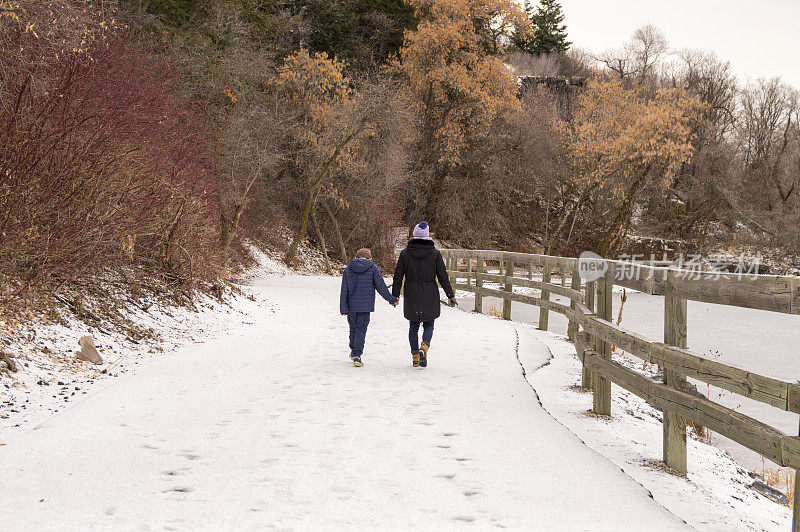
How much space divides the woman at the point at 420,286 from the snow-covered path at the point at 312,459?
0.49 metres

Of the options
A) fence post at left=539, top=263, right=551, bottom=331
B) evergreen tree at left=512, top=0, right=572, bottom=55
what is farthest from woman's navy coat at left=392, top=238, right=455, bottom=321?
evergreen tree at left=512, top=0, right=572, bottom=55

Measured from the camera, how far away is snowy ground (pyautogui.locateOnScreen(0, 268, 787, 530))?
160 inches

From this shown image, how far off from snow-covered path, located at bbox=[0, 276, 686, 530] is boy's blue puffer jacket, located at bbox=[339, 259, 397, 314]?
828 millimetres

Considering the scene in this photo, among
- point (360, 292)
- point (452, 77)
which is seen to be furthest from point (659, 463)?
point (452, 77)

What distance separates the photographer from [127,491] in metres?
4.31

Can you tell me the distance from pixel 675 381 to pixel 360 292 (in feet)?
15.3

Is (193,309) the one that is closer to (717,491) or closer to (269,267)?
(717,491)

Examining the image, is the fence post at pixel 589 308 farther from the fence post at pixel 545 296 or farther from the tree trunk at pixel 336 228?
the tree trunk at pixel 336 228

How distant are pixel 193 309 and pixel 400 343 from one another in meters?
3.86

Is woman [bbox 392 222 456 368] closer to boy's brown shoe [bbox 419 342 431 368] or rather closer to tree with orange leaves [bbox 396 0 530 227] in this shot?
boy's brown shoe [bbox 419 342 431 368]

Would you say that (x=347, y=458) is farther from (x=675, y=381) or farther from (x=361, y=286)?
(x=361, y=286)

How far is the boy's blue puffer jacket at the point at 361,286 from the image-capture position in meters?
9.05

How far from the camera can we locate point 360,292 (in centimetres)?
909

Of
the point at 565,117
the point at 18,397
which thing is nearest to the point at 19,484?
the point at 18,397
